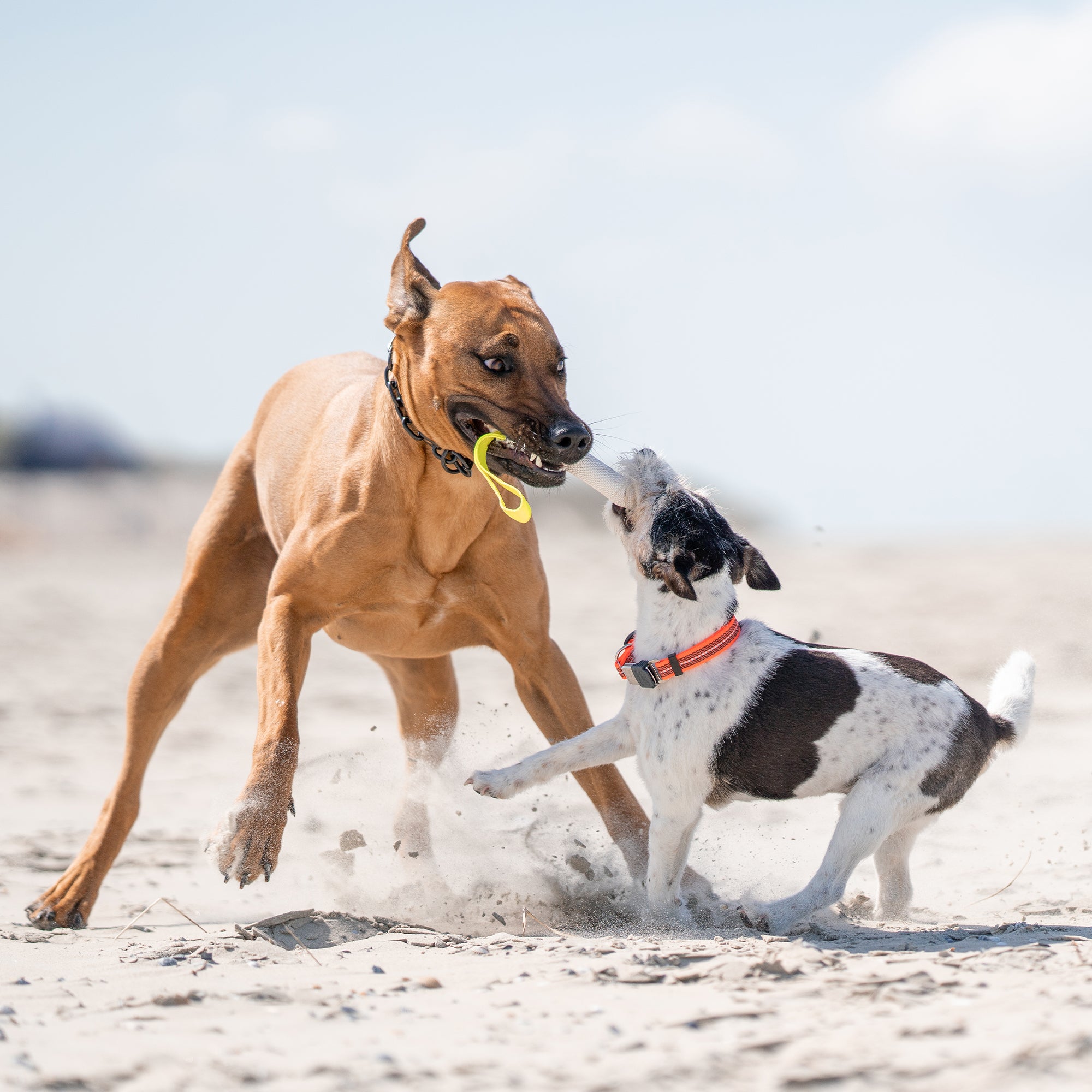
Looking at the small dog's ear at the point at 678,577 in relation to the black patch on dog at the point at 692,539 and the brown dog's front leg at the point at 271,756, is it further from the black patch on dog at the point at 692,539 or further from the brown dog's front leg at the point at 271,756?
the brown dog's front leg at the point at 271,756

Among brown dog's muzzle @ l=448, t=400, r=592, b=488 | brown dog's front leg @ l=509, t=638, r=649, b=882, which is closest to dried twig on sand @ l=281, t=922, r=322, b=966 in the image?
brown dog's front leg @ l=509, t=638, r=649, b=882

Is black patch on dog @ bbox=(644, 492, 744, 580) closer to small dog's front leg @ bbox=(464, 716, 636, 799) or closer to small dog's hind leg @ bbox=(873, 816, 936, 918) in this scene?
small dog's front leg @ bbox=(464, 716, 636, 799)

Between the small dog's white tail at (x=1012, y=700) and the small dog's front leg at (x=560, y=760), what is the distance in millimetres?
1353

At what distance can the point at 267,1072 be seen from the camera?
293 centimetres

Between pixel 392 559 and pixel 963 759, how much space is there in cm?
233

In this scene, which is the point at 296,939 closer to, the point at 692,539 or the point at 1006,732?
the point at 692,539

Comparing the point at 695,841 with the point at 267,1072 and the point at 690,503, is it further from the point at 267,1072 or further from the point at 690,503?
the point at 267,1072

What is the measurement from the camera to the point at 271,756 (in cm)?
476

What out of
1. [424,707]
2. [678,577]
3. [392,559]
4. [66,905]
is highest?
[392,559]

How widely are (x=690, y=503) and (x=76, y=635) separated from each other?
1205cm

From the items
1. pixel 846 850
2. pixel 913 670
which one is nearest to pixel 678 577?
pixel 913 670

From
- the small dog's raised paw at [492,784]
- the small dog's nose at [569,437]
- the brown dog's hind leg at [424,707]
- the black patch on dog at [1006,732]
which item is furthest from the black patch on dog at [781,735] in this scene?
the brown dog's hind leg at [424,707]

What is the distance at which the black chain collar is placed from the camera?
16.8 ft

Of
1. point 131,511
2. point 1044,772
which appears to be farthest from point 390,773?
point 131,511
